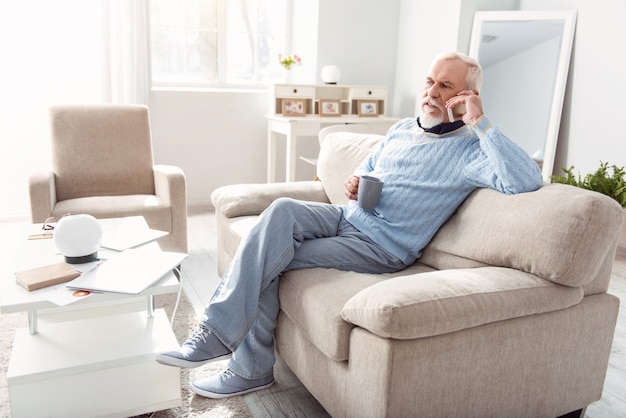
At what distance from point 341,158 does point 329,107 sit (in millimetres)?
1726

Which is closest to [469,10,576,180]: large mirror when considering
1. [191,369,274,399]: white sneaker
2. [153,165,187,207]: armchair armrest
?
[153,165,187,207]: armchair armrest

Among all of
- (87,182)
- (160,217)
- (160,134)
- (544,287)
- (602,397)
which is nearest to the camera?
(544,287)

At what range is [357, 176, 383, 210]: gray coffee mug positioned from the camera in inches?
71.2

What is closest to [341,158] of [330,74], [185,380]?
[185,380]

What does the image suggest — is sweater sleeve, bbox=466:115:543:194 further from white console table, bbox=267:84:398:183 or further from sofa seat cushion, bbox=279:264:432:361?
white console table, bbox=267:84:398:183

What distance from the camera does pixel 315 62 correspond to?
4301mm

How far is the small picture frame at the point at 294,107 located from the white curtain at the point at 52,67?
103cm

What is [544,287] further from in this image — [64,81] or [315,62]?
[64,81]

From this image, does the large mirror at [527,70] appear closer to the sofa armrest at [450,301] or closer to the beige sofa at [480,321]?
the beige sofa at [480,321]

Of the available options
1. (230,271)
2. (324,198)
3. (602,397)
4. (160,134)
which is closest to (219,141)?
(160,134)

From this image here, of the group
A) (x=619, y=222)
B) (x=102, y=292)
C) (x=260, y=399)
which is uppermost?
(x=619, y=222)

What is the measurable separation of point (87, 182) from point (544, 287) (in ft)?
7.92

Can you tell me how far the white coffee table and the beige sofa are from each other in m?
0.41

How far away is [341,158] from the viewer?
2.51m
